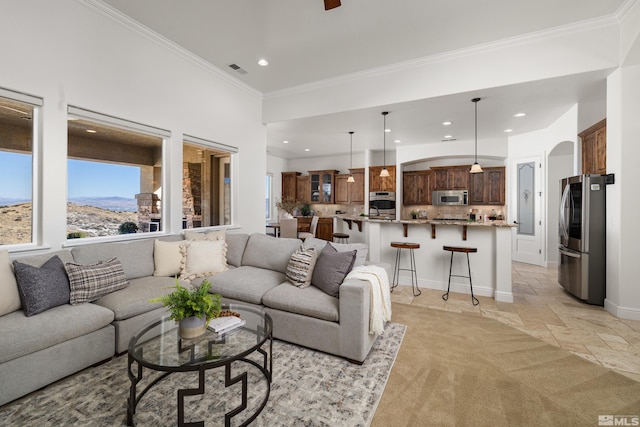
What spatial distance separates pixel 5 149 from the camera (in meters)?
2.48

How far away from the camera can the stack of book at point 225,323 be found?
193cm

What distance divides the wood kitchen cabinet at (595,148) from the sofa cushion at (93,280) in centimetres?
600

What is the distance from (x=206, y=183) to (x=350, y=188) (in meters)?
5.01

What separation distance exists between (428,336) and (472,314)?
965mm

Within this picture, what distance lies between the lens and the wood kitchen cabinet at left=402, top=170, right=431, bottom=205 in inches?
306

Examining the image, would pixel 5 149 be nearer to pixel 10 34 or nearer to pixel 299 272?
pixel 10 34

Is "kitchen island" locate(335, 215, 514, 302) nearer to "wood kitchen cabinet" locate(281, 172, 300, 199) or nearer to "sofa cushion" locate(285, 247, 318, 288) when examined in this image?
"sofa cushion" locate(285, 247, 318, 288)

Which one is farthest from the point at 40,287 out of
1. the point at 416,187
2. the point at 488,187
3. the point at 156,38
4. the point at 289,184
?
the point at 488,187

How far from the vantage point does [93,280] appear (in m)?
2.40

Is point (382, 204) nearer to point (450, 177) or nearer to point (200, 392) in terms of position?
point (450, 177)

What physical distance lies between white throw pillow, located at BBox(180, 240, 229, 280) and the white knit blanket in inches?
67.0

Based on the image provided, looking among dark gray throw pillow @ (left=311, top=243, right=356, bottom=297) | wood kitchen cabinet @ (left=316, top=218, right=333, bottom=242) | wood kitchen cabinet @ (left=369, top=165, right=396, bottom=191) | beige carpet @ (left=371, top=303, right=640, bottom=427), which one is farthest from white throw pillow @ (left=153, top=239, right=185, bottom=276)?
wood kitchen cabinet @ (left=369, top=165, right=396, bottom=191)

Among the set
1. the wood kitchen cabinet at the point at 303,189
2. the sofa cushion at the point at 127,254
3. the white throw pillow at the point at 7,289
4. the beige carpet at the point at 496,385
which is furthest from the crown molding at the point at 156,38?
the wood kitchen cabinet at the point at 303,189

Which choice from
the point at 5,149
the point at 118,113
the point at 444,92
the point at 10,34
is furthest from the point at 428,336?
the point at 10,34
